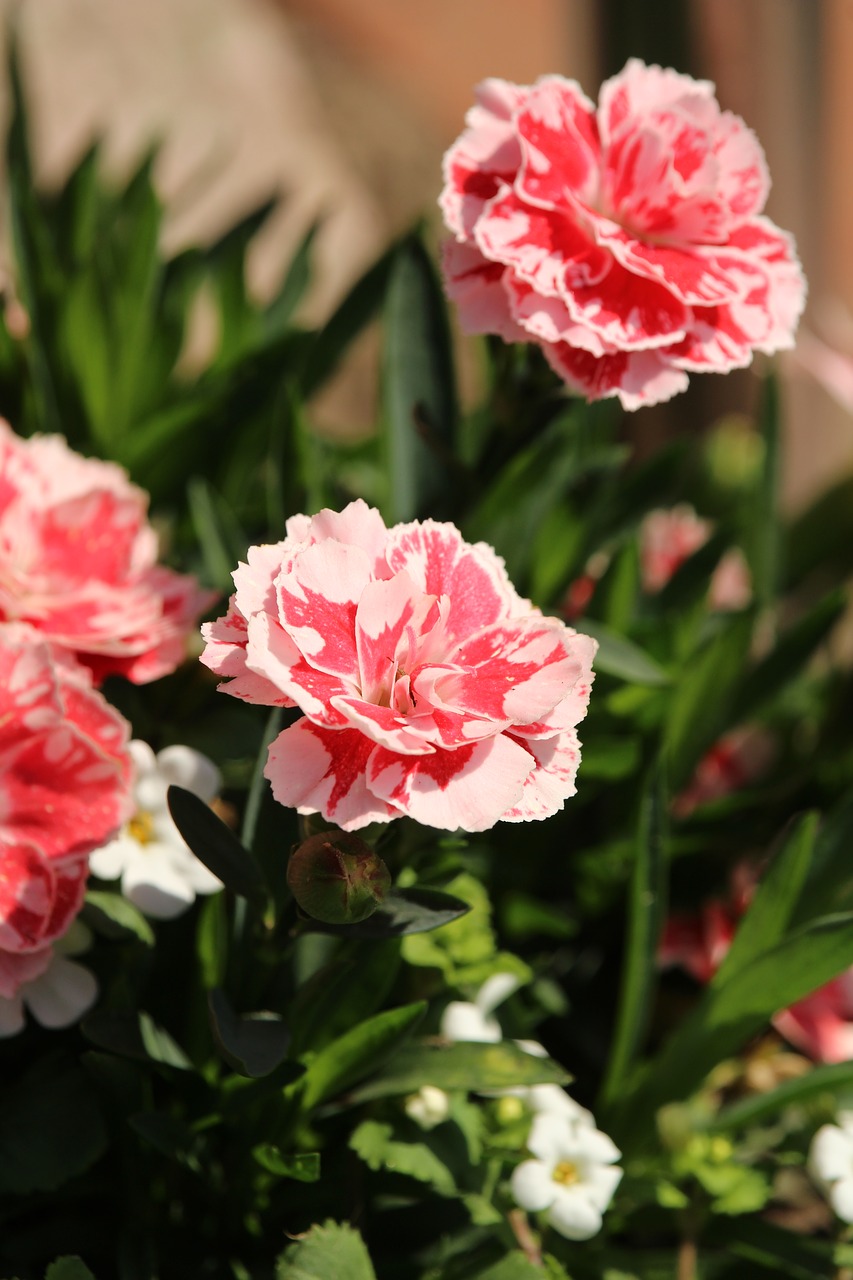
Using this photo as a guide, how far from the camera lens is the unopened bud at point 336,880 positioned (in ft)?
1.58

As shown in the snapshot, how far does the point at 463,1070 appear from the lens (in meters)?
0.64

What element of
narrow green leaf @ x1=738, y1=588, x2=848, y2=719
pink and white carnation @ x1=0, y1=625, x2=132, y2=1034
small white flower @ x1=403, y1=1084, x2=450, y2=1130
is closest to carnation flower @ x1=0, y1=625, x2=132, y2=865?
pink and white carnation @ x1=0, y1=625, x2=132, y2=1034

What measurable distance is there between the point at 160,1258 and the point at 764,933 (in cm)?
40

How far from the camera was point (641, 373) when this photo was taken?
59 cm

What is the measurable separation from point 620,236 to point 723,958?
471 millimetres

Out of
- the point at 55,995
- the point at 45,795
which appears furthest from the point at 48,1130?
the point at 45,795

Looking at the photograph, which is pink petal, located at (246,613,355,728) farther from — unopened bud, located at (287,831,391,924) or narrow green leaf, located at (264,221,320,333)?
narrow green leaf, located at (264,221,320,333)

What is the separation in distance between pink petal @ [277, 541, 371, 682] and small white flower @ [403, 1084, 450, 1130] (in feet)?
0.96

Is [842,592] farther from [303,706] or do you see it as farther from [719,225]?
[303,706]

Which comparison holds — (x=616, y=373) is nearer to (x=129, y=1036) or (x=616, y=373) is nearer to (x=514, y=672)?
(x=514, y=672)

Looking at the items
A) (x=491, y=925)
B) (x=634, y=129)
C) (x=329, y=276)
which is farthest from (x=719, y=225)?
(x=329, y=276)

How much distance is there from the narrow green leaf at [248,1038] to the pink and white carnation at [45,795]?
83mm

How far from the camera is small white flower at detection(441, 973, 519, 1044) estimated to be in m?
0.72

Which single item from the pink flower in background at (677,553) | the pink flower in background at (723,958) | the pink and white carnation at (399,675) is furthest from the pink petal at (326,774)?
the pink flower in background at (677,553)
